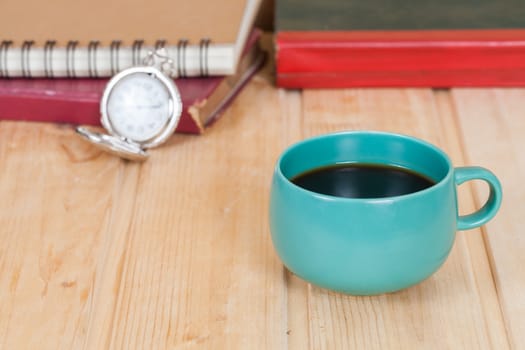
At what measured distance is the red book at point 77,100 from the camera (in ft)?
3.63

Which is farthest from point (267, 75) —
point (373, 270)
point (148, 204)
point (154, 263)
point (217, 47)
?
point (373, 270)

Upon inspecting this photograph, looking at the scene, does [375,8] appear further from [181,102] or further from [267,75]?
[181,102]

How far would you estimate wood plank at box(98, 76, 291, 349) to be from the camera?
74cm

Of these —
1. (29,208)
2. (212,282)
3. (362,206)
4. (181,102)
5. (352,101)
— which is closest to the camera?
(362,206)

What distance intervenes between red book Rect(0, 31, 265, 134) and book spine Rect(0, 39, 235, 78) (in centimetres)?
1

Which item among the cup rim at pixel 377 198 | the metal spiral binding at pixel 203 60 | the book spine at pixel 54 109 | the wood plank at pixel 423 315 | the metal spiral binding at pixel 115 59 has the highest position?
the cup rim at pixel 377 198

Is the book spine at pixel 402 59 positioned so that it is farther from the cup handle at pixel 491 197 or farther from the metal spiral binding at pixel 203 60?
the cup handle at pixel 491 197

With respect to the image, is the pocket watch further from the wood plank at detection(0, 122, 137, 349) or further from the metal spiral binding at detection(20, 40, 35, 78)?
the metal spiral binding at detection(20, 40, 35, 78)

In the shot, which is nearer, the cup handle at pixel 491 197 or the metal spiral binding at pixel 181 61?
the cup handle at pixel 491 197

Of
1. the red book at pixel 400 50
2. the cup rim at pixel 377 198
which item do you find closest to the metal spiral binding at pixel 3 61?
the red book at pixel 400 50

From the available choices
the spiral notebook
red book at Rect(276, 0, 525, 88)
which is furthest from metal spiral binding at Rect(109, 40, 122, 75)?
red book at Rect(276, 0, 525, 88)

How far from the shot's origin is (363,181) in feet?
2.51

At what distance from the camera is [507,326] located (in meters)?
0.73

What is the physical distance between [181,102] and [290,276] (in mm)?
351
